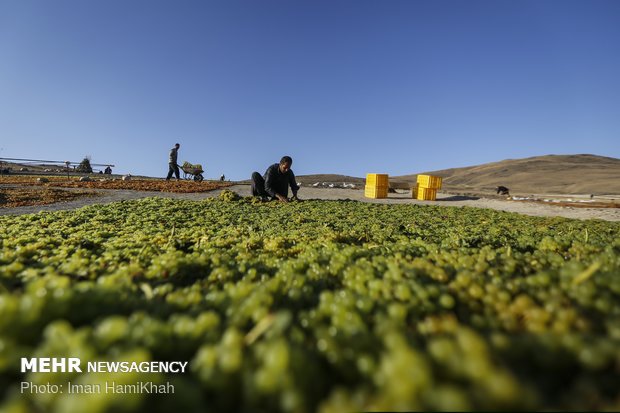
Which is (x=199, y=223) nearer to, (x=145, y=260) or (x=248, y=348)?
(x=145, y=260)

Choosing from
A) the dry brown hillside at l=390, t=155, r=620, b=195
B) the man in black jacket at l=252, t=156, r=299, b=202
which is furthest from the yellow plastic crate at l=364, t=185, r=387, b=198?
the dry brown hillside at l=390, t=155, r=620, b=195

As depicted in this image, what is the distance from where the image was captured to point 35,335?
4.20ft

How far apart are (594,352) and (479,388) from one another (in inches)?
20.8

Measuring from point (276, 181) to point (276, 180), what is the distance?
5 cm

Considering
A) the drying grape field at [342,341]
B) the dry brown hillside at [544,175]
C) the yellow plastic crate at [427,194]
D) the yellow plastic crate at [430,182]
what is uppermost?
the dry brown hillside at [544,175]

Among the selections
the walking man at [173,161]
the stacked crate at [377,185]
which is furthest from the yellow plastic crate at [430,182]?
the walking man at [173,161]

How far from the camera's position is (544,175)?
268 feet

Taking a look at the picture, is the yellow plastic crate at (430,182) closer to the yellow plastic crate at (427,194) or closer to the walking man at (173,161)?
the yellow plastic crate at (427,194)

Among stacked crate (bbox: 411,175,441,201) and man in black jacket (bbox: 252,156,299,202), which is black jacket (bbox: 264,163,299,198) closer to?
man in black jacket (bbox: 252,156,299,202)

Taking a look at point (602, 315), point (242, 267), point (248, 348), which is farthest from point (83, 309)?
point (602, 315)

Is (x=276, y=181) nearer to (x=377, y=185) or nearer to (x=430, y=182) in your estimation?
(x=377, y=185)

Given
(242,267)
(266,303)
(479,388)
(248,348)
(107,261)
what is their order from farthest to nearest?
1. (107,261)
2. (242,267)
3. (266,303)
4. (248,348)
5. (479,388)

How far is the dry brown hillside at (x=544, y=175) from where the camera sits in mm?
61312

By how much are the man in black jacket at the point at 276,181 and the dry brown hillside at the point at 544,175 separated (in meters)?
47.2
